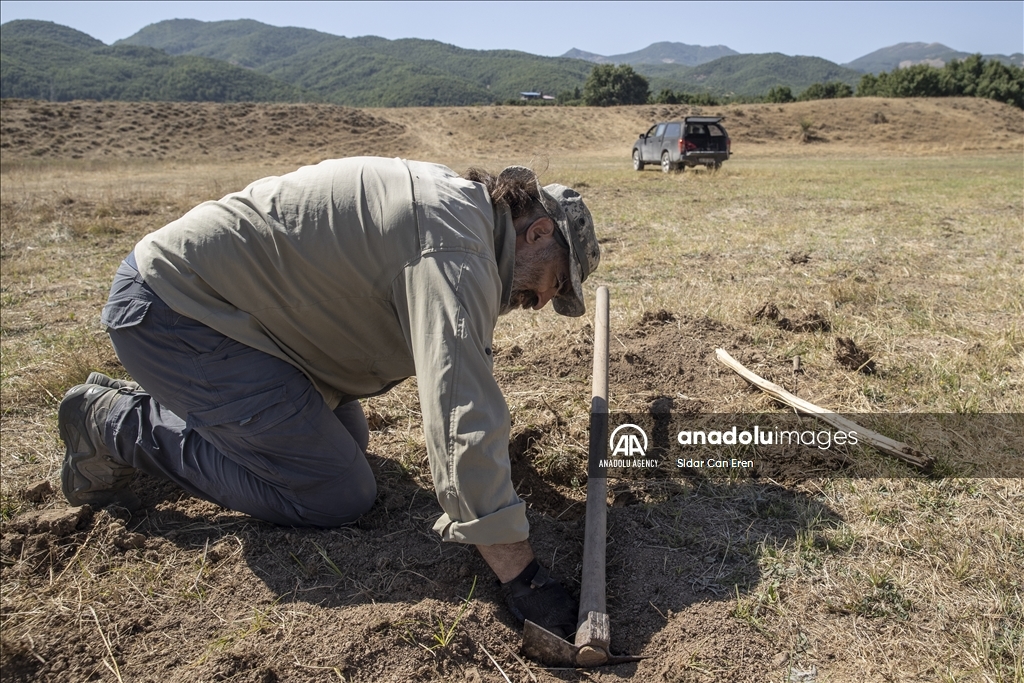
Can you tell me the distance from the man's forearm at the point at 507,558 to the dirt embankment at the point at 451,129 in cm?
2616

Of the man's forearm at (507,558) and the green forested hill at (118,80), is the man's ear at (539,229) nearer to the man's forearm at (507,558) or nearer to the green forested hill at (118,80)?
the man's forearm at (507,558)

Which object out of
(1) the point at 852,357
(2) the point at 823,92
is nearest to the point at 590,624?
(1) the point at 852,357

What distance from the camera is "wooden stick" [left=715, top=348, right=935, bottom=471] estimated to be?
111 inches

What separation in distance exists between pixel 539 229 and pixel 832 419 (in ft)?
5.88

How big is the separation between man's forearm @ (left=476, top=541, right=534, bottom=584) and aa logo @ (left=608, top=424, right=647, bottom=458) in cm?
117

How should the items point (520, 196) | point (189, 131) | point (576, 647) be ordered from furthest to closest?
point (189, 131) < point (520, 196) < point (576, 647)

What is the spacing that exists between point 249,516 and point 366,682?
1.01 metres

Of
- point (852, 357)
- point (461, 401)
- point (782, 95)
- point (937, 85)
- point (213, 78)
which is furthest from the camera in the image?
point (213, 78)

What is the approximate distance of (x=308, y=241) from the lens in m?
2.09

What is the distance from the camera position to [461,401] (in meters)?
1.79

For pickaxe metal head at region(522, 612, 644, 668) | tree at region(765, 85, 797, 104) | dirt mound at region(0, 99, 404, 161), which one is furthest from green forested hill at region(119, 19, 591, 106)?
pickaxe metal head at region(522, 612, 644, 668)

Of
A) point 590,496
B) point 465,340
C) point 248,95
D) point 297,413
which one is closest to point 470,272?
point 465,340

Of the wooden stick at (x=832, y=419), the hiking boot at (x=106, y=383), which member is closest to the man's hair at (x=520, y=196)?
the hiking boot at (x=106, y=383)

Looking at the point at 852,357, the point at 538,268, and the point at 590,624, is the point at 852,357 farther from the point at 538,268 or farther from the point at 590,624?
the point at 590,624
